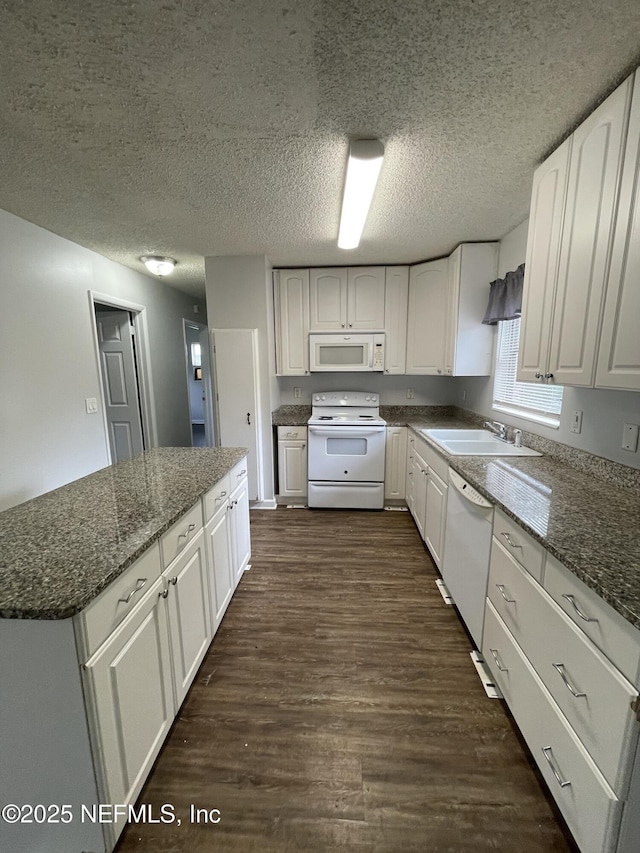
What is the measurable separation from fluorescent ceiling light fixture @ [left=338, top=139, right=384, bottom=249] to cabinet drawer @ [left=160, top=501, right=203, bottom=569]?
172 centimetres

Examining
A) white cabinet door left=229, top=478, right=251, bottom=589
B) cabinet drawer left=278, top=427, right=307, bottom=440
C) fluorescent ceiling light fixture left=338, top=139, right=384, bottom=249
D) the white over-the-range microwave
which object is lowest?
white cabinet door left=229, top=478, right=251, bottom=589

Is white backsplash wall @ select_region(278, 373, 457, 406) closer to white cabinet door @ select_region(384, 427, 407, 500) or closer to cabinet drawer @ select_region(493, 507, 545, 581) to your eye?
white cabinet door @ select_region(384, 427, 407, 500)

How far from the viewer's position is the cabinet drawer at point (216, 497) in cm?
161

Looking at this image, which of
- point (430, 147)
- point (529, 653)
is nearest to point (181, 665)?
point (529, 653)

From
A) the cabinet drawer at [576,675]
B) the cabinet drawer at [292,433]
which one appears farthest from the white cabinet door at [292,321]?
the cabinet drawer at [576,675]

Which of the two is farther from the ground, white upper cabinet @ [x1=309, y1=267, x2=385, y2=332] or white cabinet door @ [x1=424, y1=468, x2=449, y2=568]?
white upper cabinet @ [x1=309, y1=267, x2=385, y2=332]

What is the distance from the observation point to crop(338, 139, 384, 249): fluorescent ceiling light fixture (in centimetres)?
145

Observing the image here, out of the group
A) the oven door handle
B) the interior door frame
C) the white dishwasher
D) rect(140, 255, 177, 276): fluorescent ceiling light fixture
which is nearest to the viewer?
the white dishwasher

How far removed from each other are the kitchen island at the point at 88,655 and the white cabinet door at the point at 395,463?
2270 mm

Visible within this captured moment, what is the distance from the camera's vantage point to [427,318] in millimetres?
3262

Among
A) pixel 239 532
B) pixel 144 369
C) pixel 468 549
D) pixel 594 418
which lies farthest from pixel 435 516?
pixel 144 369

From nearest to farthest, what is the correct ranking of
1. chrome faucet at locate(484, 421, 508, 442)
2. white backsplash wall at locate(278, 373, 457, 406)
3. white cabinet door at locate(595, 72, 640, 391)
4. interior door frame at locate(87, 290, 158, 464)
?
white cabinet door at locate(595, 72, 640, 391), chrome faucet at locate(484, 421, 508, 442), interior door frame at locate(87, 290, 158, 464), white backsplash wall at locate(278, 373, 457, 406)

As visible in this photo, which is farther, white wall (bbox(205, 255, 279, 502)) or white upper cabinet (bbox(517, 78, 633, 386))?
white wall (bbox(205, 255, 279, 502))

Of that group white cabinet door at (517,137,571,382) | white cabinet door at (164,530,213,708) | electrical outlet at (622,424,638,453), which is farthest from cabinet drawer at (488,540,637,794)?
white cabinet door at (164,530,213,708)
